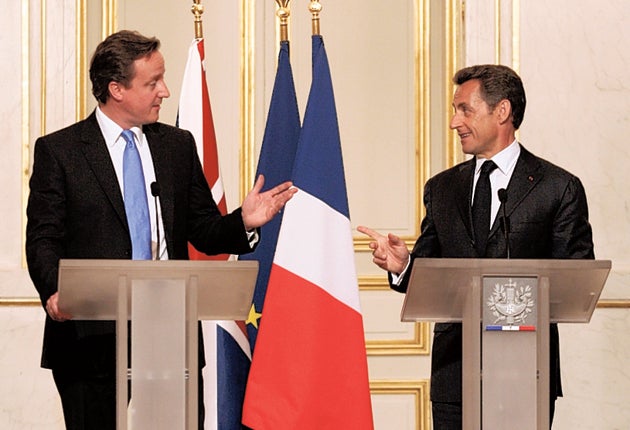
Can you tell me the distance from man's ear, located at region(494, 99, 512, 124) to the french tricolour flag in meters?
0.81

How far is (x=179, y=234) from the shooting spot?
13.3 ft

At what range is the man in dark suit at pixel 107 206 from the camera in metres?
3.86

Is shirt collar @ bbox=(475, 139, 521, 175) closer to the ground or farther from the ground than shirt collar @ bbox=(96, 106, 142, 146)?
closer to the ground

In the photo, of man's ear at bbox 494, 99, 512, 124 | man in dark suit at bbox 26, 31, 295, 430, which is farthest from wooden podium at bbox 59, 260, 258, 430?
man's ear at bbox 494, 99, 512, 124

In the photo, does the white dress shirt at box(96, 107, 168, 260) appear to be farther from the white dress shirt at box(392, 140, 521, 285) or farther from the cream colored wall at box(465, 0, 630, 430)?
the cream colored wall at box(465, 0, 630, 430)

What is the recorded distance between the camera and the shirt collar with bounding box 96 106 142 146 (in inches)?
160

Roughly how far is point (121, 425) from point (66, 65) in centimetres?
288

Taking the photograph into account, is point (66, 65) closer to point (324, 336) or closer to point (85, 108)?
point (85, 108)

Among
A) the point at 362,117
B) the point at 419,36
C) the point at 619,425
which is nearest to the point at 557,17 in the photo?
the point at 419,36

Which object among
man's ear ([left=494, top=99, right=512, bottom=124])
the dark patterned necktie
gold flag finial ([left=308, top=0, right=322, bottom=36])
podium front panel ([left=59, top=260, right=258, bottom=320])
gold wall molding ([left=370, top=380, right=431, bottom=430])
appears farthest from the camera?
gold wall molding ([left=370, top=380, right=431, bottom=430])

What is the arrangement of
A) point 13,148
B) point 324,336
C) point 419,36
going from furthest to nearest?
1. point 419,36
2. point 13,148
3. point 324,336

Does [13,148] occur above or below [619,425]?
above

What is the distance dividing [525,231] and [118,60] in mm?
1533

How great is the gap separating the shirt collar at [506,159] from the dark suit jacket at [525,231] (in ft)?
0.10
